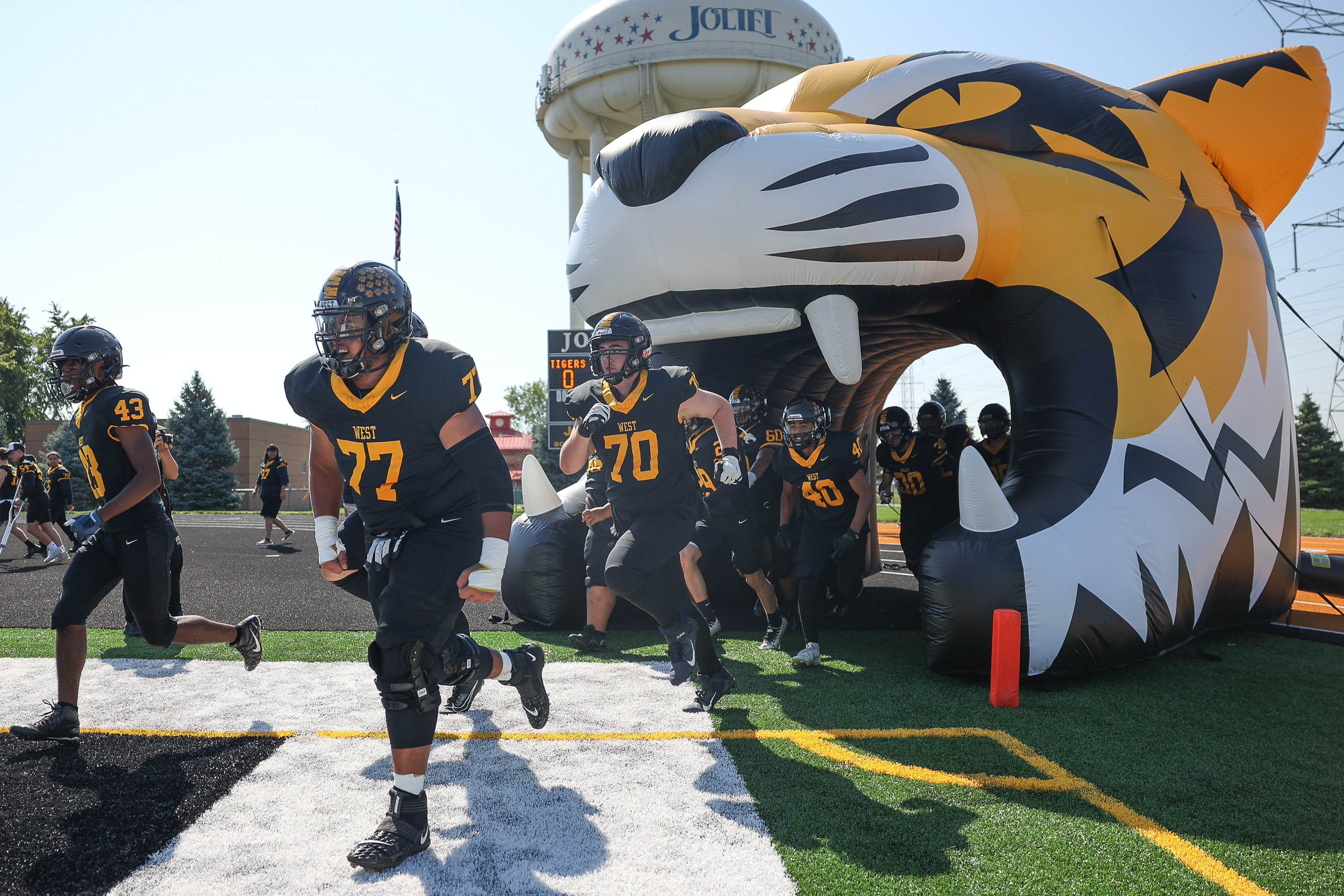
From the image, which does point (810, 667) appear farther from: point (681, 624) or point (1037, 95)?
point (1037, 95)

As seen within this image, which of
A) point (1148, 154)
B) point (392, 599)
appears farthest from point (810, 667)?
point (1148, 154)

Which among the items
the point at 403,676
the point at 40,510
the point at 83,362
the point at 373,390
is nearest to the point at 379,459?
the point at 373,390

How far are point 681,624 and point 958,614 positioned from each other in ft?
4.98

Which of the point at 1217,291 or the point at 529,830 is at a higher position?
the point at 1217,291

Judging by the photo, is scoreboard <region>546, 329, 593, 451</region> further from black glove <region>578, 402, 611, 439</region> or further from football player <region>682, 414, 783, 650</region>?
black glove <region>578, 402, 611, 439</region>

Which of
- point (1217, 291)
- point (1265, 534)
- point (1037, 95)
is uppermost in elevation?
point (1037, 95)

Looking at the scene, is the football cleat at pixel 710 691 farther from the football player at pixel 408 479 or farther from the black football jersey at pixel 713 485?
the black football jersey at pixel 713 485

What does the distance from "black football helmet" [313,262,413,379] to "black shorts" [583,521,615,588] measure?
297 centimetres

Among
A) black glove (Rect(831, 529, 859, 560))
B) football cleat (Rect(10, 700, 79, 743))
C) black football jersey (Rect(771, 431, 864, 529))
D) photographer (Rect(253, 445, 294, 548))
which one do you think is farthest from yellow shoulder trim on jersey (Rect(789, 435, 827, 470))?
photographer (Rect(253, 445, 294, 548))

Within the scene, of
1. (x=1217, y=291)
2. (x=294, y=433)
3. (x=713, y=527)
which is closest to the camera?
(x=1217, y=291)

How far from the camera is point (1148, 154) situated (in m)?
5.46

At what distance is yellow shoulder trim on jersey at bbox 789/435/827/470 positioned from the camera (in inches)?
223

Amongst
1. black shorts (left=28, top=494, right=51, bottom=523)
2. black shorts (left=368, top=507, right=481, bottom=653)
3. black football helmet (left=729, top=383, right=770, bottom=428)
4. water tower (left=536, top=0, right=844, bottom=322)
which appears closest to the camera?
black shorts (left=368, top=507, right=481, bottom=653)

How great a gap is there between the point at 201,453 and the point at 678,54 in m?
20.6
